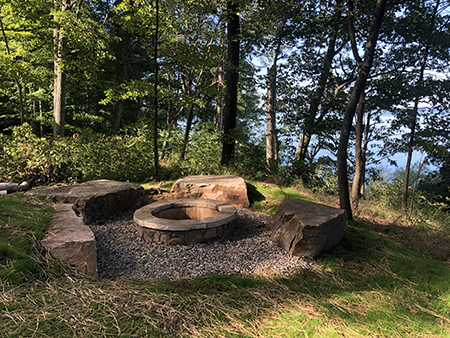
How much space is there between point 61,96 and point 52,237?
6764 mm

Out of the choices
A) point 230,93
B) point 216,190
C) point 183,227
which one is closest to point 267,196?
point 216,190

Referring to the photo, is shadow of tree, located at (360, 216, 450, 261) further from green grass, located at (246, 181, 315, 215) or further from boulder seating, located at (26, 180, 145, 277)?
boulder seating, located at (26, 180, 145, 277)

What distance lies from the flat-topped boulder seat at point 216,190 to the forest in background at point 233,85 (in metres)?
1.52

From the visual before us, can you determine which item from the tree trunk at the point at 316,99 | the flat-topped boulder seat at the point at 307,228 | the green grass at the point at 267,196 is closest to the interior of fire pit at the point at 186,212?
the green grass at the point at 267,196

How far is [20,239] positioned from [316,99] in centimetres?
912

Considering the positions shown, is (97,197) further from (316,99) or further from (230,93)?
(316,99)

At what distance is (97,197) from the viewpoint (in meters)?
4.55

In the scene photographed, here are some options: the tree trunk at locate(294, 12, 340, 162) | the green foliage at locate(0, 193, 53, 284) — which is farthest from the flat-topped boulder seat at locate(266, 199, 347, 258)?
the tree trunk at locate(294, 12, 340, 162)

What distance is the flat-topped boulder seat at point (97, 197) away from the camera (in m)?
4.38

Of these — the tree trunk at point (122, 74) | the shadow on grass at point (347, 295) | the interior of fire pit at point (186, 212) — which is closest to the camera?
the shadow on grass at point (347, 295)

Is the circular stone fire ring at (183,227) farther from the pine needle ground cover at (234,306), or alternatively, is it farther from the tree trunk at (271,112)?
the tree trunk at (271,112)

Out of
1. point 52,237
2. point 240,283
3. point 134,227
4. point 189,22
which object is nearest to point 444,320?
point 240,283

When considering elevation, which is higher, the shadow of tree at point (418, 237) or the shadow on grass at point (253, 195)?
the shadow on grass at point (253, 195)

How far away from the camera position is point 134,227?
4355mm
